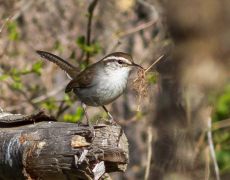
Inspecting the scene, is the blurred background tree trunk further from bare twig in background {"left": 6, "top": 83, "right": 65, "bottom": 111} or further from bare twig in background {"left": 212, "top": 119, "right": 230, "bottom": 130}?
bare twig in background {"left": 6, "top": 83, "right": 65, "bottom": 111}

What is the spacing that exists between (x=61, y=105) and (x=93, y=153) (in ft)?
11.5

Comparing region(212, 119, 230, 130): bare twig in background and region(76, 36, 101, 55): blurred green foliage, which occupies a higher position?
region(76, 36, 101, 55): blurred green foliage

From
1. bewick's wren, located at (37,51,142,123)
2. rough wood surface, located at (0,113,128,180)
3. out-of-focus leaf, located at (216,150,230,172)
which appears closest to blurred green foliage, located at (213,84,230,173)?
out-of-focus leaf, located at (216,150,230,172)

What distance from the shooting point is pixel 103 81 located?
5801mm

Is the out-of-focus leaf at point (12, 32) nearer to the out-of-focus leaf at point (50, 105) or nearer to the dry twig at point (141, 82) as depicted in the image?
the out-of-focus leaf at point (50, 105)

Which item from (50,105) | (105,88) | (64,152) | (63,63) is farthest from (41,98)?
(64,152)

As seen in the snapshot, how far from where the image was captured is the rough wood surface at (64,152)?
4.30 meters

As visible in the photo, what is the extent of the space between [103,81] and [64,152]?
155cm

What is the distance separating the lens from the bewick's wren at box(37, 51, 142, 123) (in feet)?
18.6

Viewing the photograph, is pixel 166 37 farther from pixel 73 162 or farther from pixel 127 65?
pixel 73 162

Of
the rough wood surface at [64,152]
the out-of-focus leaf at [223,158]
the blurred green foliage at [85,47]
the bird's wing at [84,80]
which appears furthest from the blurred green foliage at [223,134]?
the rough wood surface at [64,152]

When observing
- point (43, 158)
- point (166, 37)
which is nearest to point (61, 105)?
point (166, 37)

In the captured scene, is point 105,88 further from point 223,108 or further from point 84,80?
point 223,108

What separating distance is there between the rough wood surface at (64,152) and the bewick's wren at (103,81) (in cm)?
101
